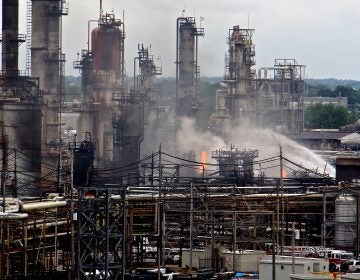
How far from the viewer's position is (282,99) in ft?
283

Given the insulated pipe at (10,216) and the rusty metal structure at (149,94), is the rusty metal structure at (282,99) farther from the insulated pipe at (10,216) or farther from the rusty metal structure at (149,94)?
the insulated pipe at (10,216)

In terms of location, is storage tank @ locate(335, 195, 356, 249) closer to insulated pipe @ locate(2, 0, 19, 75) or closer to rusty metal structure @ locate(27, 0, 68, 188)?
insulated pipe @ locate(2, 0, 19, 75)

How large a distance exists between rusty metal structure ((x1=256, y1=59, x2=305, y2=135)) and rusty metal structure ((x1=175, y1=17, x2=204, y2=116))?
23.2 feet

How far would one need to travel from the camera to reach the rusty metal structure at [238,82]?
76812 millimetres

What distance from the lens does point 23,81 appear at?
5197 cm

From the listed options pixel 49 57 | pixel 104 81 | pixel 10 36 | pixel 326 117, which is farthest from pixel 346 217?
pixel 326 117

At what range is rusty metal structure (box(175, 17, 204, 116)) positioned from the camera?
76812mm

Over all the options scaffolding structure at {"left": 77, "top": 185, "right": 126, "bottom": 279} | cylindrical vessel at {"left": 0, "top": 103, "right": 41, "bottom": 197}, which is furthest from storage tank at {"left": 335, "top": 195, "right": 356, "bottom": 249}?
cylindrical vessel at {"left": 0, "top": 103, "right": 41, "bottom": 197}

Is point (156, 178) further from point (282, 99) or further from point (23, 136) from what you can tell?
point (282, 99)

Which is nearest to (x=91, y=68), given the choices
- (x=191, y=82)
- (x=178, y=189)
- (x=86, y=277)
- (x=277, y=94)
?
(x=191, y=82)

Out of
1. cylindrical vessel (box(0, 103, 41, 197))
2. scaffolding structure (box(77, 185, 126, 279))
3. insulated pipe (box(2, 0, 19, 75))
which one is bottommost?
scaffolding structure (box(77, 185, 126, 279))

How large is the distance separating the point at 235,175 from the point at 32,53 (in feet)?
52.5

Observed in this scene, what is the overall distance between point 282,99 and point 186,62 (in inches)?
449

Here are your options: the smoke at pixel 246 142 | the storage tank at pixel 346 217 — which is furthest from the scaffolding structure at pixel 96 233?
the smoke at pixel 246 142
